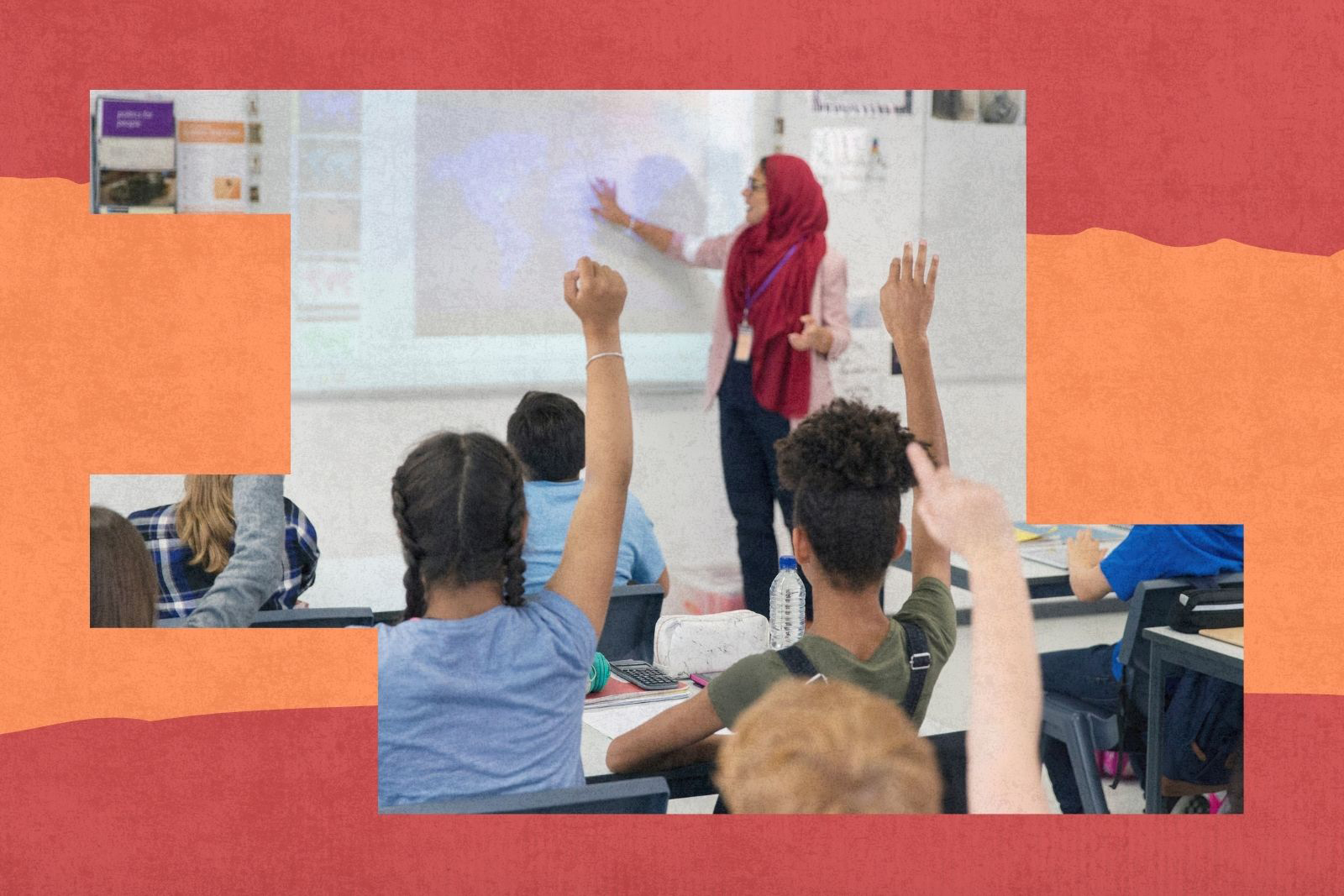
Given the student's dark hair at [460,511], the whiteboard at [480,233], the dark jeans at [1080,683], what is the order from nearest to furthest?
1. the student's dark hair at [460,511]
2. the whiteboard at [480,233]
3. the dark jeans at [1080,683]

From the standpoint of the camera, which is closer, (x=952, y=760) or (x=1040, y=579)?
(x=952, y=760)

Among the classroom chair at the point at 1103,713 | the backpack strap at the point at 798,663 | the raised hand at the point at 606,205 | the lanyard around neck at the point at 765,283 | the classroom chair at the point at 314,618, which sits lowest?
the classroom chair at the point at 1103,713

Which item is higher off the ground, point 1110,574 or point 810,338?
point 810,338

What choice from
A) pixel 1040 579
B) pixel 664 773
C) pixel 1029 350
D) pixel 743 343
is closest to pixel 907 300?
pixel 1029 350

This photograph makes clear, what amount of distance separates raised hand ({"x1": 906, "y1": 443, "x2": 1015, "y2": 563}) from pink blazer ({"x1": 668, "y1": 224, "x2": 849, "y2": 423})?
3.81 ft

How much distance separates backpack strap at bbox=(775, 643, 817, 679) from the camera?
2.14 metres

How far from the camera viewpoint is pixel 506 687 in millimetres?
2041

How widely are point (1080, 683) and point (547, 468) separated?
1.46 metres

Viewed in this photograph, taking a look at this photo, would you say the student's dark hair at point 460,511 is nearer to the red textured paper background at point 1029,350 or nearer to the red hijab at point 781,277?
the red textured paper background at point 1029,350

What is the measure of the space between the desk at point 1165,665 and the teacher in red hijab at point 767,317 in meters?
0.93

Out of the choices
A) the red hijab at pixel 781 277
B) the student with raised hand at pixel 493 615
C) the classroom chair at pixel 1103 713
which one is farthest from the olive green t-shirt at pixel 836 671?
the red hijab at pixel 781 277

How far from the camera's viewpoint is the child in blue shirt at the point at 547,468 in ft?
8.82

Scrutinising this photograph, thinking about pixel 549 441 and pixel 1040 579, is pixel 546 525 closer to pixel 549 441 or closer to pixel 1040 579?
pixel 549 441

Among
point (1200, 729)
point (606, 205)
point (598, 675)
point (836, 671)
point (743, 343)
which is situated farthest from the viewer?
point (743, 343)
